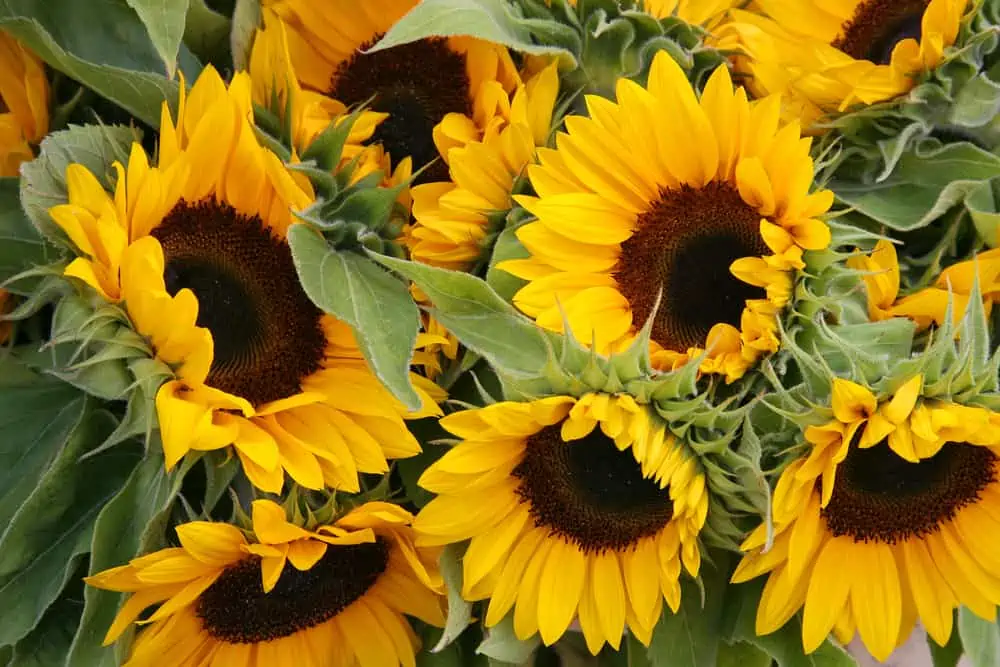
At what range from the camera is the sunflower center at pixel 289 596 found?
735 millimetres

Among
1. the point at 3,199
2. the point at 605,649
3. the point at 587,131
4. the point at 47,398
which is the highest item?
the point at 587,131

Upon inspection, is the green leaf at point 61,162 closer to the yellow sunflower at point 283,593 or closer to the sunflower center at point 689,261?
the yellow sunflower at point 283,593

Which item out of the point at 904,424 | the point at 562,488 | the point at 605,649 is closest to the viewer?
the point at 904,424

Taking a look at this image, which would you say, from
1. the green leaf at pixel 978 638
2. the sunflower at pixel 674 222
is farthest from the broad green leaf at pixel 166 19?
the green leaf at pixel 978 638

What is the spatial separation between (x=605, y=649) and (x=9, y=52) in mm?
595

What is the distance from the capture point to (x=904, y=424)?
596 mm

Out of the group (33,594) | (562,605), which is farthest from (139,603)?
(562,605)

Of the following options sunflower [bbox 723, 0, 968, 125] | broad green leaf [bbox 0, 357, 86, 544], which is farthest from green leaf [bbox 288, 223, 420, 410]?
sunflower [bbox 723, 0, 968, 125]

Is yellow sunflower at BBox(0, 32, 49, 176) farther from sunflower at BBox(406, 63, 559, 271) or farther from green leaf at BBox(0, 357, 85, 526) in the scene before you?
sunflower at BBox(406, 63, 559, 271)

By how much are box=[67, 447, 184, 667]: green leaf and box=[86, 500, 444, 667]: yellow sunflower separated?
2cm

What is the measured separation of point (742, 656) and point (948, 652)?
6.2 inches

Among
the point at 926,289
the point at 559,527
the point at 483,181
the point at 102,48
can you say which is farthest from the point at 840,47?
the point at 102,48

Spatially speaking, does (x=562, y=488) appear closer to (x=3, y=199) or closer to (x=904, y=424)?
(x=904, y=424)

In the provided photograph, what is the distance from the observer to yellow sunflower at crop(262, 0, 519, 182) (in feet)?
2.51
